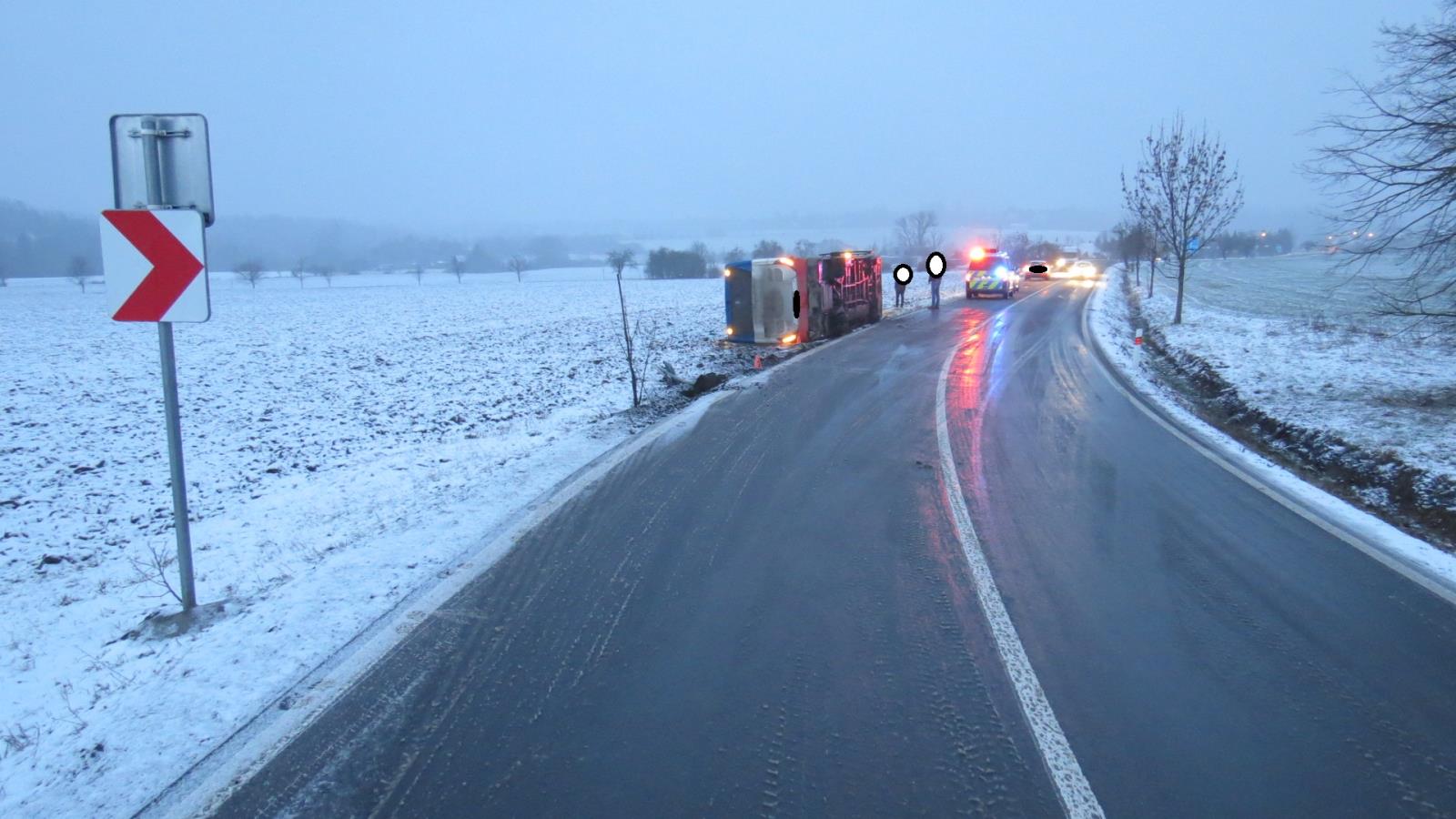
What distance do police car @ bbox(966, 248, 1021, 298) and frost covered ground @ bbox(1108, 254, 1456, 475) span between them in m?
7.87

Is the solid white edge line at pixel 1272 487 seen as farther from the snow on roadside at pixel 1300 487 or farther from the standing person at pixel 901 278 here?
the standing person at pixel 901 278

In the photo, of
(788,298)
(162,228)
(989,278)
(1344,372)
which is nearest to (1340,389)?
(1344,372)

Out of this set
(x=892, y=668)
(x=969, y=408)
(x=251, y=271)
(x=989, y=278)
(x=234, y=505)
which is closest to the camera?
(x=892, y=668)

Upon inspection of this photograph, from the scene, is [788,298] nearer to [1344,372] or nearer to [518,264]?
[1344,372]

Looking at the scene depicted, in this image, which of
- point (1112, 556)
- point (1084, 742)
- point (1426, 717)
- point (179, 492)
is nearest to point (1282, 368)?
point (1112, 556)

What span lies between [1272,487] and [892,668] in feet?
18.2

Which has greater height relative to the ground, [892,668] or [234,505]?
[892,668]

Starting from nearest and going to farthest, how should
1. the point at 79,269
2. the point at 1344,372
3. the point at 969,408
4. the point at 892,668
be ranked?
1. the point at 892,668
2. the point at 969,408
3. the point at 1344,372
4. the point at 79,269

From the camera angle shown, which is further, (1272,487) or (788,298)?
(788,298)

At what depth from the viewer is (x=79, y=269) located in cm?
8756

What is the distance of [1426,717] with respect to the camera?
3.80m

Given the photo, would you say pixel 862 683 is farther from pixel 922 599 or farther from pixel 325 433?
pixel 325 433

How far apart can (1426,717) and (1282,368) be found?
40.1 feet

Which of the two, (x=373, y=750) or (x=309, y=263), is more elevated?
(x=309, y=263)
